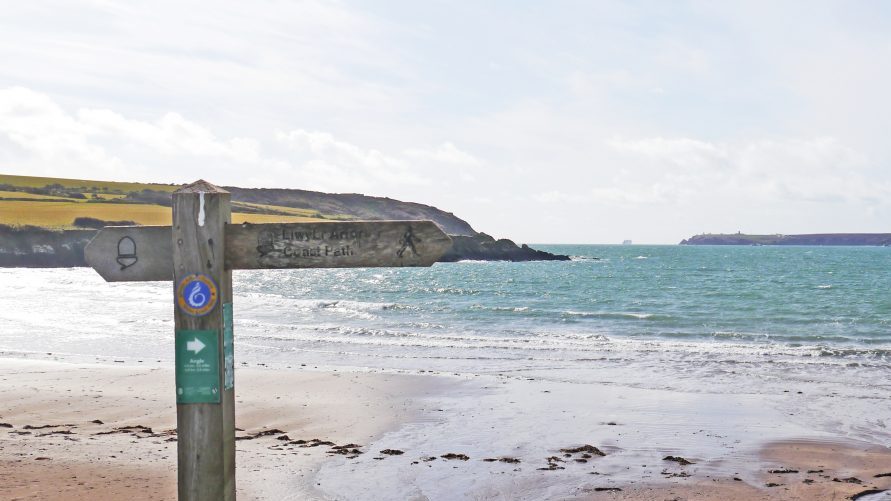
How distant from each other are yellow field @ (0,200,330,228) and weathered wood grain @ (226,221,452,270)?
228 ft

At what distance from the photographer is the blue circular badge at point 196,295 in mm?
4441

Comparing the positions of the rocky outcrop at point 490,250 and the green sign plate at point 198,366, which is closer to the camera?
the green sign plate at point 198,366

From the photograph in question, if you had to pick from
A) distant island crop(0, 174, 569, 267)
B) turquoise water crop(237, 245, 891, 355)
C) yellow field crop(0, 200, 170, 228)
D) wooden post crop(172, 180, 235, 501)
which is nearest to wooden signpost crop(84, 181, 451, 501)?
wooden post crop(172, 180, 235, 501)

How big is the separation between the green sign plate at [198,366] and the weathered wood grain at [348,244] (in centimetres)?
46

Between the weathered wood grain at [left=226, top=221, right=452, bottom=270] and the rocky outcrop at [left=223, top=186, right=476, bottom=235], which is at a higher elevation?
the rocky outcrop at [left=223, top=186, right=476, bottom=235]

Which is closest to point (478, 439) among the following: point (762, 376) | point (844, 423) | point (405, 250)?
point (844, 423)

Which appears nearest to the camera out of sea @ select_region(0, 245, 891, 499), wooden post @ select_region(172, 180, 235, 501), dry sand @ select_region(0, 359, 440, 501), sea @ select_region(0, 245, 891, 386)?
wooden post @ select_region(172, 180, 235, 501)

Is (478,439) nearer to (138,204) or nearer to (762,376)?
(762,376)

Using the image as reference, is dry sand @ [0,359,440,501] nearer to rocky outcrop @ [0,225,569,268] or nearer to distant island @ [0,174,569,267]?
distant island @ [0,174,569,267]

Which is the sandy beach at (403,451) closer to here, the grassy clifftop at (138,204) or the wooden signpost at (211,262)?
the wooden signpost at (211,262)

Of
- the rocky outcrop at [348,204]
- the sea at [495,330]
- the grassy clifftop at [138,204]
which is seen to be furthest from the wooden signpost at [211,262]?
the rocky outcrop at [348,204]

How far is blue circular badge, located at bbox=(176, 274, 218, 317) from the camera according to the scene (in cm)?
444

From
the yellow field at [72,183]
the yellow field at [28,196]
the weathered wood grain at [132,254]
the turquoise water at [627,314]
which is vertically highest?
the yellow field at [72,183]

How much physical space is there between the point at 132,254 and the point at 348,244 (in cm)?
134
